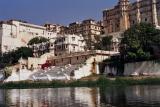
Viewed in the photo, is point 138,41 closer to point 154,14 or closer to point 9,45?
point 154,14

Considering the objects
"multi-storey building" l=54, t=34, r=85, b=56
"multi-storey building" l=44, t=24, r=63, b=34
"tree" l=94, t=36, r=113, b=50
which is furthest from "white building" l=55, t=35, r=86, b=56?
"multi-storey building" l=44, t=24, r=63, b=34

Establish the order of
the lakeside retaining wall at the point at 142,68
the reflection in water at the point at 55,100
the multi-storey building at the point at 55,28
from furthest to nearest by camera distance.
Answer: the multi-storey building at the point at 55,28, the lakeside retaining wall at the point at 142,68, the reflection in water at the point at 55,100

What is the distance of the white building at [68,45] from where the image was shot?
88.9 m

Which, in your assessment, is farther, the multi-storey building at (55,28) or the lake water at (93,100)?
the multi-storey building at (55,28)

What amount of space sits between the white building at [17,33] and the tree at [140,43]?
5963cm

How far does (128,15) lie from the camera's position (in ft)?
372

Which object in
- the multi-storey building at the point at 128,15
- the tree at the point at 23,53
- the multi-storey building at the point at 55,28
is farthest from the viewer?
the multi-storey building at the point at 55,28

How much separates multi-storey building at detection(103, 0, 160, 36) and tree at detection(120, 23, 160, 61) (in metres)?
41.0

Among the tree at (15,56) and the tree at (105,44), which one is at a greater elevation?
the tree at (105,44)

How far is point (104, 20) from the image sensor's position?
12044 centimetres

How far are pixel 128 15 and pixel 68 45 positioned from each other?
3062 centimetres

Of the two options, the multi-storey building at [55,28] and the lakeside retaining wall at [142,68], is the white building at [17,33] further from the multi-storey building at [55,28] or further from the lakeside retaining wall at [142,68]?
the lakeside retaining wall at [142,68]

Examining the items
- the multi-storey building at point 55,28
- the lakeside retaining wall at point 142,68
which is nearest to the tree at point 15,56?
→ the multi-storey building at point 55,28

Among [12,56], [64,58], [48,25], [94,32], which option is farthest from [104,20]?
[64,58]
